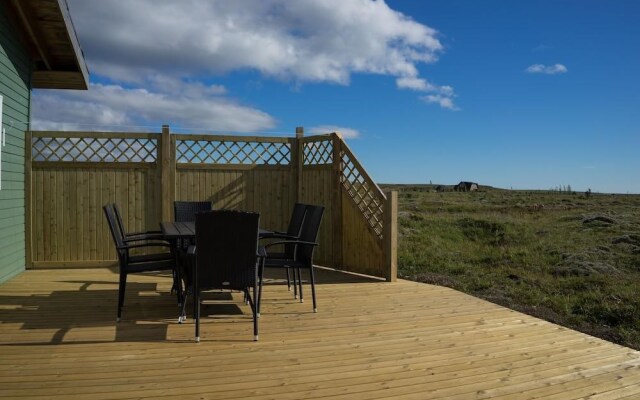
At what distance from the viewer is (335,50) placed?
727 cm

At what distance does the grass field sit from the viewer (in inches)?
185

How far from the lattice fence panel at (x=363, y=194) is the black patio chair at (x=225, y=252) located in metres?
2.63

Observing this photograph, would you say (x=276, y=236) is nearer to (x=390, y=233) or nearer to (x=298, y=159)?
(x=390, y=233)

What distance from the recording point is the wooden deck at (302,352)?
2.49 meters

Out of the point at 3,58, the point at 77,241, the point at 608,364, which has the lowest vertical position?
the point at 608,364

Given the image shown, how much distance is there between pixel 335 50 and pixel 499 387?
5.75m

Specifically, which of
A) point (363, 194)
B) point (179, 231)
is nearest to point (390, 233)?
point (363, 194)

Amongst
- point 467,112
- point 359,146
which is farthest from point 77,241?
point 467,112

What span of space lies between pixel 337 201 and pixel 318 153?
0.76m

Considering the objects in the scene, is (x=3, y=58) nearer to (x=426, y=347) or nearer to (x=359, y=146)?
(x=359, y=146)

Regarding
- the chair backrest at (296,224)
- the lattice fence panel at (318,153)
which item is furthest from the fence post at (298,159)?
the chair backrest at (296,224)

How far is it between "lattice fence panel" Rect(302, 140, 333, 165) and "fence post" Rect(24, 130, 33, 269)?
349 centimetres

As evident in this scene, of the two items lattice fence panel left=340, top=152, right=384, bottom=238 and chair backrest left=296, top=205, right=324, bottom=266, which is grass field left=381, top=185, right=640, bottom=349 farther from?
chair backrest left=296, top=205, right=324, bottom=266

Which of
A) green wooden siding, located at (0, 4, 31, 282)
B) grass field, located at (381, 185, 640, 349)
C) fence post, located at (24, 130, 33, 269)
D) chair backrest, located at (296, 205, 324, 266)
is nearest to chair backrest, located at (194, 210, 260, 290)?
chair backrest, located at (296, 205, 324, 266)
